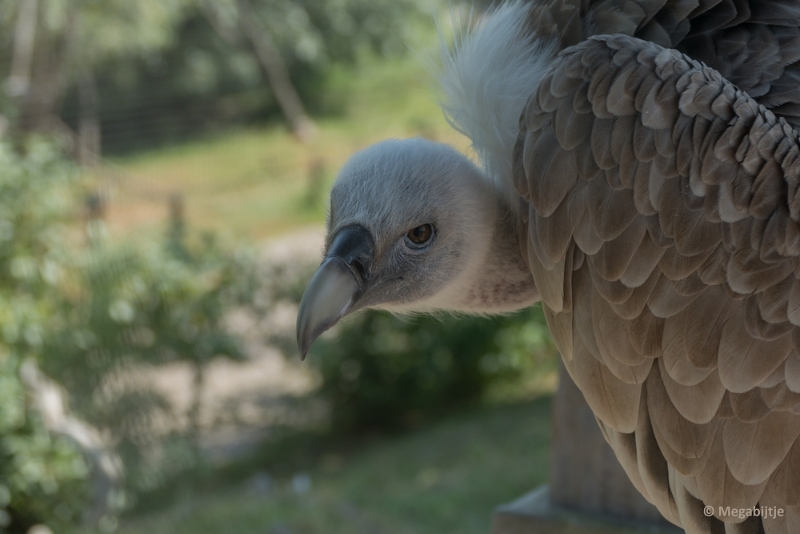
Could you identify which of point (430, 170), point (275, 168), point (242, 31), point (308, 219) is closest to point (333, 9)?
point (242, 31)

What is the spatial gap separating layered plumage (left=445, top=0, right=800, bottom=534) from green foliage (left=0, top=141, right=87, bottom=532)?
14.9ft

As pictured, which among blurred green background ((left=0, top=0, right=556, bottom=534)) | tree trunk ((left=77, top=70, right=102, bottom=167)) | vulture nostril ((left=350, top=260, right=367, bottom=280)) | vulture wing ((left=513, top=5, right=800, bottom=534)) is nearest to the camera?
vulture wing ((left=513, top=5, right=800, bottom=534))

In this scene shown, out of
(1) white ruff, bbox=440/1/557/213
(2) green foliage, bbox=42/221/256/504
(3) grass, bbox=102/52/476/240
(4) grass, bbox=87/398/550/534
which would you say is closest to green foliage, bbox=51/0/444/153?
(3) grass, bbox=102/52/476/240

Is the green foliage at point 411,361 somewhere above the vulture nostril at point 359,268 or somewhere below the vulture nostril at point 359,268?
below

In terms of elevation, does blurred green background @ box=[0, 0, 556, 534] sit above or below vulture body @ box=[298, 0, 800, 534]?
below

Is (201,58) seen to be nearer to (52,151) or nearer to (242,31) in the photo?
(242,31)

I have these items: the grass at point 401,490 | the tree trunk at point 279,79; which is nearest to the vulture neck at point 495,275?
the grass at point 401,490

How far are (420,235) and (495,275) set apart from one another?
201 millimetres

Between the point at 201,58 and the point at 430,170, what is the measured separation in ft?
32.5

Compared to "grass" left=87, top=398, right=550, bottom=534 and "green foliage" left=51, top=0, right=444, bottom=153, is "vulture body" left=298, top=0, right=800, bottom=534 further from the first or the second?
"green foliage" left=51, top=0, right=444, bottom=153

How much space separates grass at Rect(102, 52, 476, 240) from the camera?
8500 millimetres

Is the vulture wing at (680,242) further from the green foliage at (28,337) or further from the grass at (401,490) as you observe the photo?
the green foliage at (28,337)

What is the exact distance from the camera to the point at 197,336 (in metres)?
5.94

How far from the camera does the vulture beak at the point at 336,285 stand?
1.54 m
